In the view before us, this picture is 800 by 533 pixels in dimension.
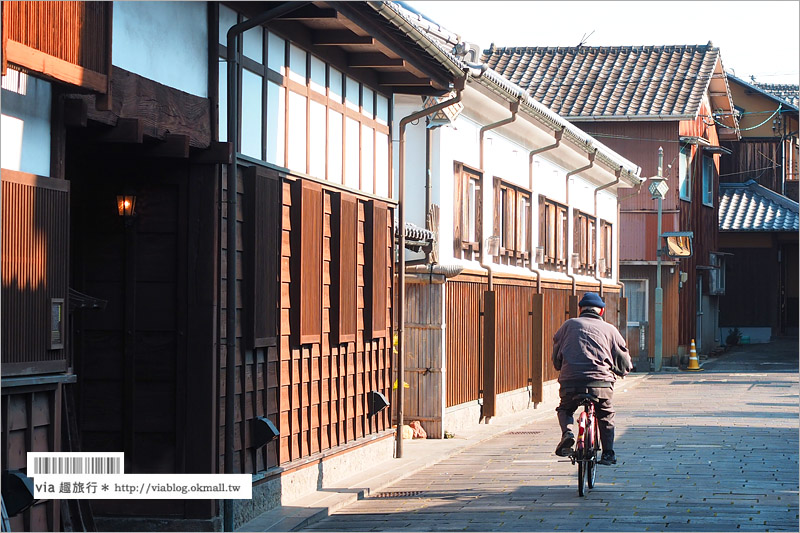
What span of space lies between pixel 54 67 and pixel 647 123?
34.2 m

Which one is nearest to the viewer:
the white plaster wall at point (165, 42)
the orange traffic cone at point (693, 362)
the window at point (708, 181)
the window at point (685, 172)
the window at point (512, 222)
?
the white plaster wall at point (165, 42)

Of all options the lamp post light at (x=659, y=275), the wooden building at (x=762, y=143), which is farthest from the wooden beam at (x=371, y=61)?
the wooden building at (x=762, y=143)

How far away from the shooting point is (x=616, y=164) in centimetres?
3278

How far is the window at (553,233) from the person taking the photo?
27547 mm

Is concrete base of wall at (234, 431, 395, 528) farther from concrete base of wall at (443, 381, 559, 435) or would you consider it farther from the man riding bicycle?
concrete base of wall at (443, 381, 559, 435)

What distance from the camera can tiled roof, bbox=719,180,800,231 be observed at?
48.5 meters

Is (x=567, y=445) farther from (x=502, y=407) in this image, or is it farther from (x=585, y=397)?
(x=502, y=407)

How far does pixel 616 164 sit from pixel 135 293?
78.3 ft

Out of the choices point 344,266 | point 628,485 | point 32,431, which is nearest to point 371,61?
point 344,266

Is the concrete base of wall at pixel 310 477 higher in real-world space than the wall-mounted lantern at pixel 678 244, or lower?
lower

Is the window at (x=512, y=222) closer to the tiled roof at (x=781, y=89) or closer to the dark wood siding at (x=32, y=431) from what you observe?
the dark wood siding at (x=32, y=431)

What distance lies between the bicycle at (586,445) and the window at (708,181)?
109 feet

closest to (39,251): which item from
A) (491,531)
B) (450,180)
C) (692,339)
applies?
(491,531)

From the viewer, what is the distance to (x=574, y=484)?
44.9ft
